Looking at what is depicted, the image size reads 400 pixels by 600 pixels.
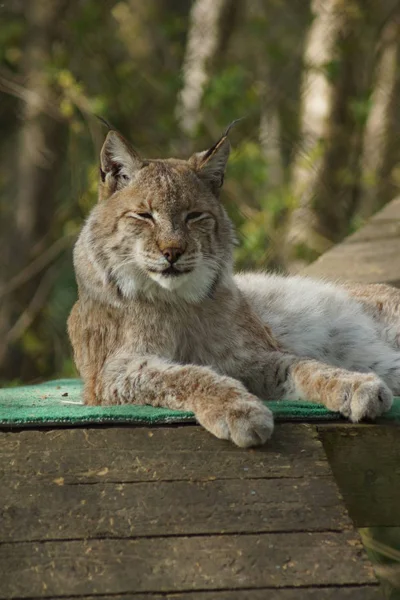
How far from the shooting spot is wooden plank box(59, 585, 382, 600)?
2143 mm

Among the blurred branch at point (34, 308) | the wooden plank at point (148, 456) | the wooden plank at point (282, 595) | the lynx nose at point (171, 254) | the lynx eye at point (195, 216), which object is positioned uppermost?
the lynx eye at point (195, 216)

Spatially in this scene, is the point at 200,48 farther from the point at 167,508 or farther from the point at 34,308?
the point at 167,508

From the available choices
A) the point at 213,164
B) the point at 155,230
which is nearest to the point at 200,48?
the point at 213,164

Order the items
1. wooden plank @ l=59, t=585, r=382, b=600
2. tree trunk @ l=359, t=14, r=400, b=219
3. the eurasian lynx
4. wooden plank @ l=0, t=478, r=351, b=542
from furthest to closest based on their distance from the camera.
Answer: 1. tree trunk @ l=359, t=14, r=400, b=219
2. the eurasian lynx
3. wooden plank @ l=0, t=478, r=351, b=542
4. wooden plank @ l=59, t=585, r=382, b=600

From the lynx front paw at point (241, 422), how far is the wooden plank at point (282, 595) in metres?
0.55

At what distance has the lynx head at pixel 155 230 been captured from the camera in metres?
3.27

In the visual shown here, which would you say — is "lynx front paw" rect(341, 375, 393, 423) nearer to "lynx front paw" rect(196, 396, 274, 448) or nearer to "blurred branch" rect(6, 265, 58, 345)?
"lynx front paw" rect(196, 396, 274, 448)

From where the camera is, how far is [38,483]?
252cm

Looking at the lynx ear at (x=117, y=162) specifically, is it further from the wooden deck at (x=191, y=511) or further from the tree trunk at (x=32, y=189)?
the tree trunk at (x=32, y=189)

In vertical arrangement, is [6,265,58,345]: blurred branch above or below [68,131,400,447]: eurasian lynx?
below

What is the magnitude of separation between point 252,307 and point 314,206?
511cm

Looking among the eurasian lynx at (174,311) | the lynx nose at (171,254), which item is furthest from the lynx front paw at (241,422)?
the lynx nose at (171,254)

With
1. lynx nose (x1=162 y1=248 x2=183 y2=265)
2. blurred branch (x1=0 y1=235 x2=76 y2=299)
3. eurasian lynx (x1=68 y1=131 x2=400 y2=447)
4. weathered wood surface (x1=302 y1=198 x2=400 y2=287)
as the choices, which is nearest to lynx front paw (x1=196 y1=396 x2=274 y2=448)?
eurasian lynx (x1=68 y1=131 x2=400 y2=447)

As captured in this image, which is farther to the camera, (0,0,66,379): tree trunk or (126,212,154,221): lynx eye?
(0,0,66,379): tree trunk
